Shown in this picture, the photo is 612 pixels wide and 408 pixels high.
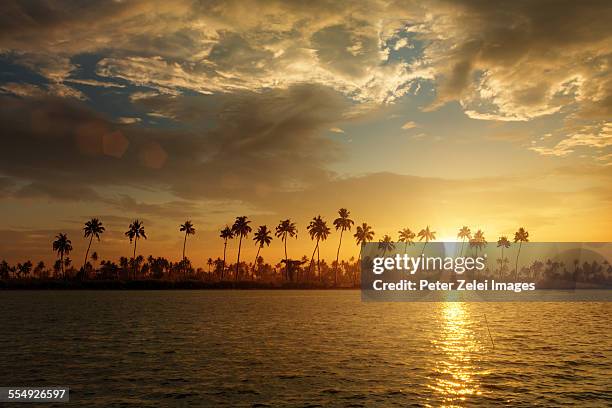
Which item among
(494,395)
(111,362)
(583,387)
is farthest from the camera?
(111,362)

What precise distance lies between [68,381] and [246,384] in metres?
11.5

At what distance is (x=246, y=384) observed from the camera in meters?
33.9

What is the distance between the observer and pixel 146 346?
52.7m

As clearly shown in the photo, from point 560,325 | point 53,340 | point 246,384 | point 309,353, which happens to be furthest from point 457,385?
point 560,325

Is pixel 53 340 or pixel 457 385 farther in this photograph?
pixel 53 340

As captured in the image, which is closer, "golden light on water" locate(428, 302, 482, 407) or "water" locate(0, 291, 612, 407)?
"water" locate(0, 291, 612, 407)

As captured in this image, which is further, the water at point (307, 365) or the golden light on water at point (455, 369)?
the golden light on water at point (455, 369)

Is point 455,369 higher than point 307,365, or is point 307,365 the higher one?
point 455,369

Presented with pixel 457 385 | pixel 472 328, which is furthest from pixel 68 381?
pixel 472 328

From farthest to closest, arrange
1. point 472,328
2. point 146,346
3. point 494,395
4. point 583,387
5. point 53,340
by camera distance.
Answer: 1. point 472,328
2. point 53,340
3. point 146,346
4. point 583,387
5. point 494,395

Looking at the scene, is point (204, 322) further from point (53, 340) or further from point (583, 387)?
point (583, 387)

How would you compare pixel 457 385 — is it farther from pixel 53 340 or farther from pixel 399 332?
pixel 53 340

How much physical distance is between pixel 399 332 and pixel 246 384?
3945cm

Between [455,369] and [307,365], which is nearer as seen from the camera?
[455,369]
